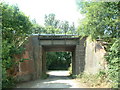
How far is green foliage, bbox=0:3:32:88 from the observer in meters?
5.35

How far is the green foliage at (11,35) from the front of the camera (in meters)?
5.35

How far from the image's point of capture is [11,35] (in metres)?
6.77

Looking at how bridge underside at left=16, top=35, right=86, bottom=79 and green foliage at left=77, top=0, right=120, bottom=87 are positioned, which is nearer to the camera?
green foliage at left=77, top=0, right=120, bottom=87

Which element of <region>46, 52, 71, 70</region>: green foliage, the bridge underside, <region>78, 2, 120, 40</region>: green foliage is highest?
<region>78, 2, 120, 40</region>: green foliage

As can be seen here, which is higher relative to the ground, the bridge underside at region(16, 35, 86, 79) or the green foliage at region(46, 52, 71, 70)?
the bridge underside at region(16, 35, 86, 79)

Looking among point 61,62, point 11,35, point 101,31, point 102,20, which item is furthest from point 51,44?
point 61,62

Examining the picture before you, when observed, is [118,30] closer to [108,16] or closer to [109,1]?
[108,16]

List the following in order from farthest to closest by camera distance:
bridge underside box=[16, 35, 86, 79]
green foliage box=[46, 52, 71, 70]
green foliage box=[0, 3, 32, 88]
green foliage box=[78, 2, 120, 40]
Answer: green foliage box=[46, 52, 71, 70] → bridge underside box=[16, 35, 86, 79] → green foliage box=[0, 3, 32, 88] → green foliage box=[78, 2, 120, 40]

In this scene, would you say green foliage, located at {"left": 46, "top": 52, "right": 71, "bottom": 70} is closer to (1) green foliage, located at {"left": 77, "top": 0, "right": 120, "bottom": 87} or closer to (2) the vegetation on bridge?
(2) the vegetation on bridge

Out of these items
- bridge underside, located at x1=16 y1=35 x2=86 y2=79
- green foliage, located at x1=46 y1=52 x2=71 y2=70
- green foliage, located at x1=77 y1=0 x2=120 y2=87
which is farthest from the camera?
green foliage, located at x1=46 y1=52 x2=71 y2=70

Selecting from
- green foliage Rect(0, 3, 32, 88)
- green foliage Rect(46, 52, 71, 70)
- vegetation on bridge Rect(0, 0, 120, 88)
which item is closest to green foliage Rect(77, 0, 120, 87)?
vegetation on bridge Rect(0, 0, 120, 88)

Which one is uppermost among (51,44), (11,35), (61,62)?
(11,35)

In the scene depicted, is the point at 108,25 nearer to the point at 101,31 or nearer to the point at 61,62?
the point at 101,31

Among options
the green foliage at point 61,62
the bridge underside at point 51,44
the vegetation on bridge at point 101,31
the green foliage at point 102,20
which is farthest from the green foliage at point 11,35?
the green foliage at point 61,62
